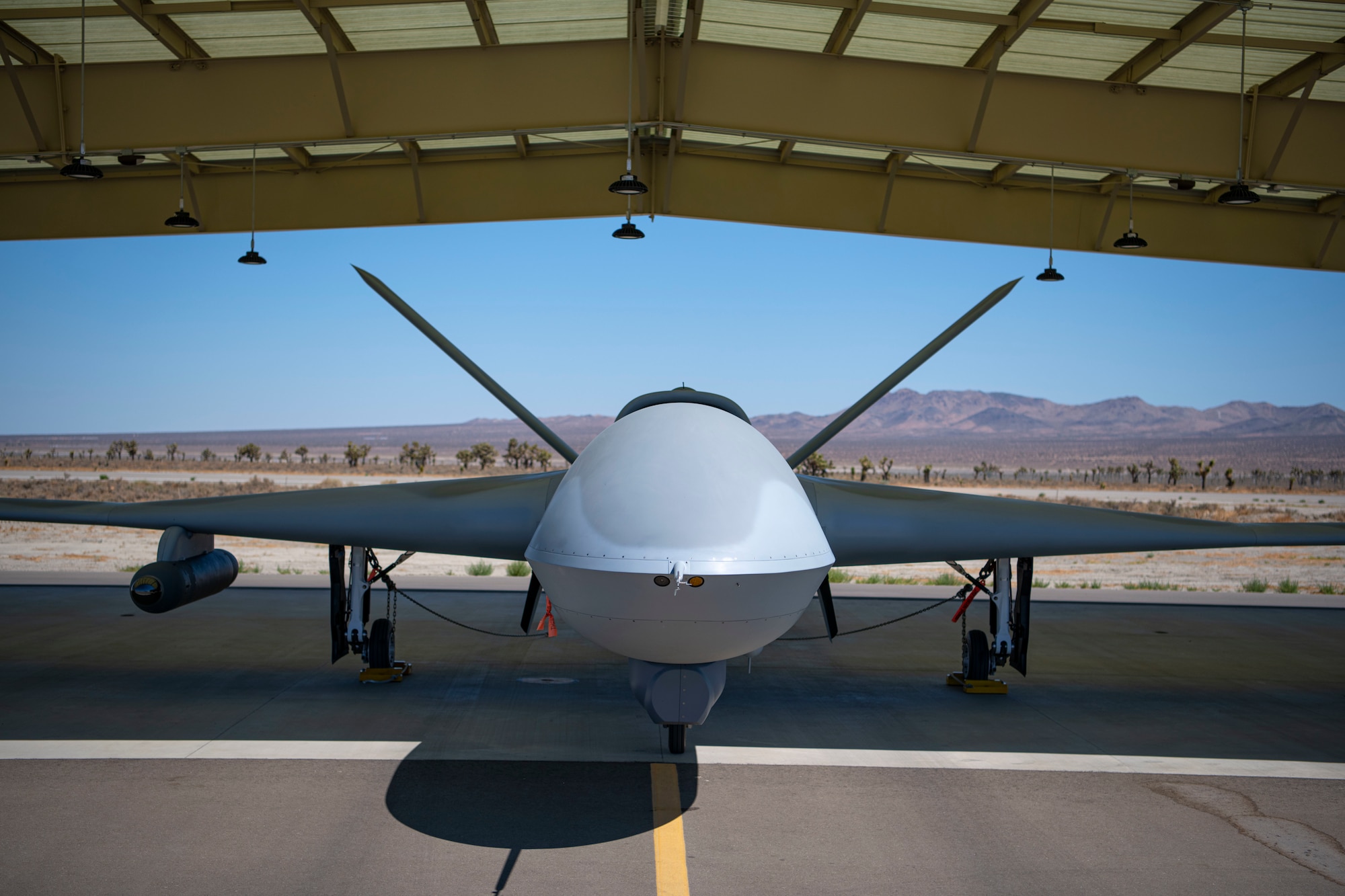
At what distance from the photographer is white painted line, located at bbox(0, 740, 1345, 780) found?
24.8 ft

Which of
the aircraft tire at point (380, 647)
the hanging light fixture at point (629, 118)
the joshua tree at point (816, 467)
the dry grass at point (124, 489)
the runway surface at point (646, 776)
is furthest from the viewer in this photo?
the joshua tree at point (816, 467)

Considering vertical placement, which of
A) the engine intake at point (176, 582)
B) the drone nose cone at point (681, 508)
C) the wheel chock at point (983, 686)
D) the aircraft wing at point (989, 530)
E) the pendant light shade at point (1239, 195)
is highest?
the pendant light shade at point (1239, 195)

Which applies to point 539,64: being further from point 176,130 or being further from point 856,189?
point 856,189

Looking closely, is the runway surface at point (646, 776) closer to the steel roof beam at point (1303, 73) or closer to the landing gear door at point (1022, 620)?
the landing gear door at point (1022, 620)

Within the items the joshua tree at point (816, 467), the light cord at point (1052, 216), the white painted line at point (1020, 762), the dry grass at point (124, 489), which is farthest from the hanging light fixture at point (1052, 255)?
the joshua tree at point (816, 467)

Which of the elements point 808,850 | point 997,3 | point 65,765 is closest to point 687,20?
point 997,3

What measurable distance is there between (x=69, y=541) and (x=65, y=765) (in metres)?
28.7

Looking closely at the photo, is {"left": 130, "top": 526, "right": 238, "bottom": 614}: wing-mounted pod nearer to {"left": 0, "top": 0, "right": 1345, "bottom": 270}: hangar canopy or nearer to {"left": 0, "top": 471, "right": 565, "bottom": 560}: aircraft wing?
{"left": 0, "top": 471, "right": 565, "bottom": 560}: aircraft wing

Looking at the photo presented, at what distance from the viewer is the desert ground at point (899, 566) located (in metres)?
24.2

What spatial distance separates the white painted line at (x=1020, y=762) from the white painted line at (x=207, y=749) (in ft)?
8.78

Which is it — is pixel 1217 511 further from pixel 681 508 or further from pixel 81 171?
pixel 81 171

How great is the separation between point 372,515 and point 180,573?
189 cm

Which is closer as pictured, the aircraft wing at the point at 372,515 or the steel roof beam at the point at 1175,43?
the aircraft wing at the point at 372,515

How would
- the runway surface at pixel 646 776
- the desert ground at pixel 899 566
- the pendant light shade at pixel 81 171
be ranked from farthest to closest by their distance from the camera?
1. the desert ground at pixel 899 566
2. the pendant light shade at pixel 81 171
3. the runway surface at pixel 646 776
